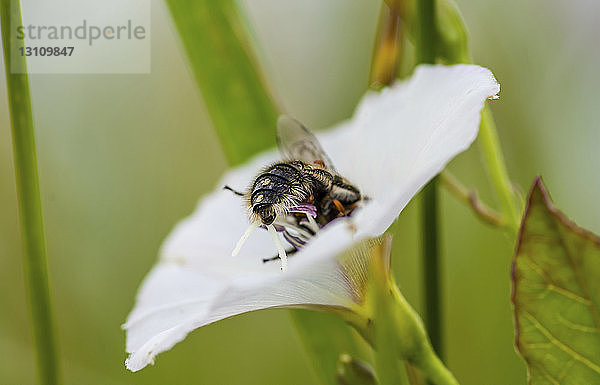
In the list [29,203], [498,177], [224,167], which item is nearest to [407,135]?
[498,177]

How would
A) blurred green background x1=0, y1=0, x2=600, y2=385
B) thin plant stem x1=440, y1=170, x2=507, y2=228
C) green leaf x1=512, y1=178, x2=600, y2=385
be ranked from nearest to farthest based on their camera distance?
1. green leaf x1=512, y1=178, x2=600, y2=385
2. thin plant stem x1=440, y1=170, x2=507, y2=228
3. blurred green background x1=0, y1=0, x2=600, y2=385

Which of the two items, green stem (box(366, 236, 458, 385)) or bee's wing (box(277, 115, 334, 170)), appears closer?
green stem (box(366, 236, 458, 385))

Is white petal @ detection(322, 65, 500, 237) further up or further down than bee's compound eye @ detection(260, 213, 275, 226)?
further up

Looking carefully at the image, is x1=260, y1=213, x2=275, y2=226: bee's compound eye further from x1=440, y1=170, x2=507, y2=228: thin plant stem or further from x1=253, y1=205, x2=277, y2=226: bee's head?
x1=440, y1=170, x2=507, y2=228: thin plant stem

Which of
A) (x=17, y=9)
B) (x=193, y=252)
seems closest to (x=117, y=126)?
(x=193, y=252)

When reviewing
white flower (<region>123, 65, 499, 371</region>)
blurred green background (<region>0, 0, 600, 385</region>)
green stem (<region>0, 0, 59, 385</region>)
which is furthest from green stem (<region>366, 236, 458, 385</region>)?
blurred green background (<region>0, 0, 600, 385</region>)

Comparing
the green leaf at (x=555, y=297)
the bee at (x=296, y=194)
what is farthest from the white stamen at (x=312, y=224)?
the green leaf at (x=555, y=297)

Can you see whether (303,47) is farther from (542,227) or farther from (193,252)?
(542,227)
